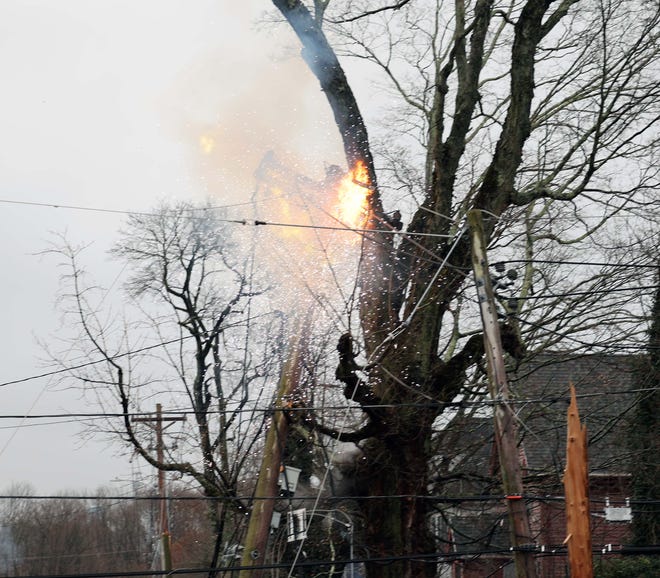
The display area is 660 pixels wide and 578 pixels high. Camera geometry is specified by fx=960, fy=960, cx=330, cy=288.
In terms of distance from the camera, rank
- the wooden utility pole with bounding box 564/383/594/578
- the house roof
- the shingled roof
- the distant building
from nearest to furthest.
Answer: the wooden utility pole with bounding box 564/383/594/578
the distant building
the house roof
the shingled roof

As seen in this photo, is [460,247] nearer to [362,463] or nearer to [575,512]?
[362,463]

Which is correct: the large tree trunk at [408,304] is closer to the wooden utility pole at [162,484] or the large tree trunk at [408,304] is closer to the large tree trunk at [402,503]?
the large tree trunk at [402,503]

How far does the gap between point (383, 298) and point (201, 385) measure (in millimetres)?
5633

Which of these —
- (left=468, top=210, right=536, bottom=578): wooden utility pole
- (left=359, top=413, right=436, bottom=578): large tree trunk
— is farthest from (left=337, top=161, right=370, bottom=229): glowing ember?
(left=468, top=210, right=536, bottom=578): wooden utility pole

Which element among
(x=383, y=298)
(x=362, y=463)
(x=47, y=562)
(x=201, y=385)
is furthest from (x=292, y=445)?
(x=47, y=562)

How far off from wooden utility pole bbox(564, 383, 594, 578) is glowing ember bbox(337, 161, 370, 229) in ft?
19.6

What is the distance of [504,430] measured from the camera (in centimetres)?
1107

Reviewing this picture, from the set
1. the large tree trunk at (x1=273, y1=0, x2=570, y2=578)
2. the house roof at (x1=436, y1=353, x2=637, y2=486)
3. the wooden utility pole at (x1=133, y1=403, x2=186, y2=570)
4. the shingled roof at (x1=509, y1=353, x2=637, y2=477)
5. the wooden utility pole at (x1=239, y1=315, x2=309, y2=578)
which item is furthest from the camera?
the wooden utility pole at (x1=133, y1=403, x2=186, y2=570)

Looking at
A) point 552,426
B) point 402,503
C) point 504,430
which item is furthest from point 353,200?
point 552,426

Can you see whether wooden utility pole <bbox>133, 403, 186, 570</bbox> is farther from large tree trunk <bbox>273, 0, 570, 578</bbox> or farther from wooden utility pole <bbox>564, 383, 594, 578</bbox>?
wooden utility pole <bbox>564, 383, 594, 578</bbox>

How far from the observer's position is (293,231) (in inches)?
623

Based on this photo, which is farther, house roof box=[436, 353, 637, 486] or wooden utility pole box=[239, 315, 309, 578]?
house roof box=[436, 353, 637, 486]

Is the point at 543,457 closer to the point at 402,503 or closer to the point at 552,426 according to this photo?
the point at 552,426

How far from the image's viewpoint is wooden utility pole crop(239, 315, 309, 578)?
41.3 feet
